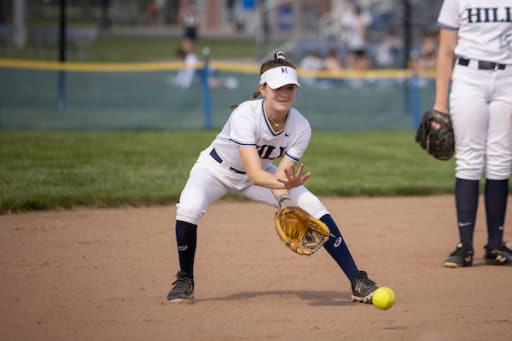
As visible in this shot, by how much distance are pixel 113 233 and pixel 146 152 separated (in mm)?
3848

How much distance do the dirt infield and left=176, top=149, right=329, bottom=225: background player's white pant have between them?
1.83 feet

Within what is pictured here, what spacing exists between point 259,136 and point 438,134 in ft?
5.63

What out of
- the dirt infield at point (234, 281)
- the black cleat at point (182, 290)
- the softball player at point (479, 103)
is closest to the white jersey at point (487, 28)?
the softball player at point (479, 103)

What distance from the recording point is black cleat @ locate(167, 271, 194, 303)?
5320mm

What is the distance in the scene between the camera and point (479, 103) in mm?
6223

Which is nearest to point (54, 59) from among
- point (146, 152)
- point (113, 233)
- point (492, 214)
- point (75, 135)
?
point (75, 135)

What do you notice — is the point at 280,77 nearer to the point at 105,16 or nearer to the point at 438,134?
the point at 438,134

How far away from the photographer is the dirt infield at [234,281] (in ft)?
15.5

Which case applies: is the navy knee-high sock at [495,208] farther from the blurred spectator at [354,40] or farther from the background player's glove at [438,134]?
the blurred spectator at [354,40]

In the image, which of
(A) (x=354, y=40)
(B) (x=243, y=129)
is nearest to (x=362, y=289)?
(B) (x=243, y=129)

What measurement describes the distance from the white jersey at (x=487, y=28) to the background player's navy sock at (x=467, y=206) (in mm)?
912

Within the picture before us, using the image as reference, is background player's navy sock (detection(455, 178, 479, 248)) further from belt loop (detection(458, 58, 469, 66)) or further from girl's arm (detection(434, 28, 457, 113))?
belt loop (detection(458, 58, 469, 66))

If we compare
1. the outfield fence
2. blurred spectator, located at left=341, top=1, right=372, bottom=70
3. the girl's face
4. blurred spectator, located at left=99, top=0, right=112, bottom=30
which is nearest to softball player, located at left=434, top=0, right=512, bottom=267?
the girl's face

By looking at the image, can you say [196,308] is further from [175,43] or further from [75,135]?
[175,43]
